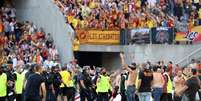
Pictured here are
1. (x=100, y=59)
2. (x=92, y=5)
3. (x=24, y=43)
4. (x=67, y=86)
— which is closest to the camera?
(x=67, y=86)

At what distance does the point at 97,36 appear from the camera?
36062 mm

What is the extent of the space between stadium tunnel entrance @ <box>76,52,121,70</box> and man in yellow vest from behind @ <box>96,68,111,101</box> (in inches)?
446

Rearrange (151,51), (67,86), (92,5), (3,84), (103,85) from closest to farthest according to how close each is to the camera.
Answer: (3,84)
(103,85)
(67,86)
(151,51)
(92,5)

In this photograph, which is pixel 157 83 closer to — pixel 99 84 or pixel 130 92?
pixel 130 92

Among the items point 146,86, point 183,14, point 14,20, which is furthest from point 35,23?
point 146,86

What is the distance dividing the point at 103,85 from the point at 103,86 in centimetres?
5

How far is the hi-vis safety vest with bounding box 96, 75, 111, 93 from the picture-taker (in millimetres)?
25328

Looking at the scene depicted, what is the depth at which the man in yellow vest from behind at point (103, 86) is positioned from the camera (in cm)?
2534

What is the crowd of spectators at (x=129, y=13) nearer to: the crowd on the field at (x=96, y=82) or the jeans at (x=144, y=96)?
the crowd on the field at (x=96, y=82)

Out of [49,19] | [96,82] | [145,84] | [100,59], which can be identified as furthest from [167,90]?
[100,59]

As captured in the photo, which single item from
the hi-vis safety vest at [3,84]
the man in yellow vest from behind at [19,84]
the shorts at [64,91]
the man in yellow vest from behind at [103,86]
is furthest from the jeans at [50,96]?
the man in yellow vest from behind at [103,86]

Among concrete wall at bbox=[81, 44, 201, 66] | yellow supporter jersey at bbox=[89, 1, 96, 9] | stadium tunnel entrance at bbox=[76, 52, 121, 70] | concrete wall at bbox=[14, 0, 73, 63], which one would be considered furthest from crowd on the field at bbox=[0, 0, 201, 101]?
yellow supporter jersey at bbox=[89, 1, 96, 9]

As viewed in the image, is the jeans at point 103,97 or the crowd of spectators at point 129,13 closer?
the jeans at point 103,97

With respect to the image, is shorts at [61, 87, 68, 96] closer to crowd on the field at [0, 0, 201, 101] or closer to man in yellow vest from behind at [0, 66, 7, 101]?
crowd on the field at [0, 0, 201, 101]
